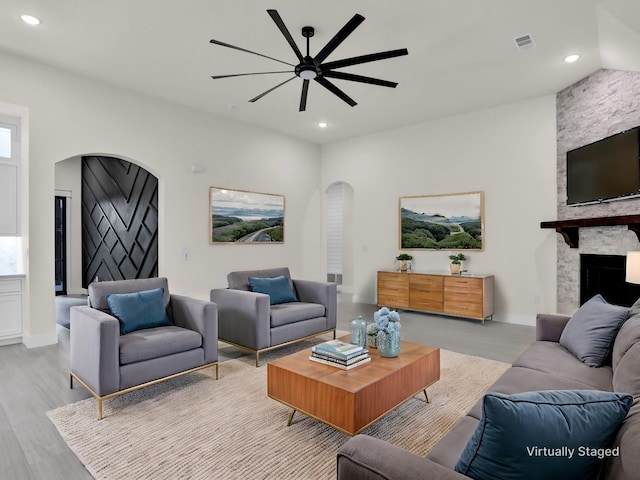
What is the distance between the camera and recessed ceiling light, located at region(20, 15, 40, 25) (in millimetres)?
3309

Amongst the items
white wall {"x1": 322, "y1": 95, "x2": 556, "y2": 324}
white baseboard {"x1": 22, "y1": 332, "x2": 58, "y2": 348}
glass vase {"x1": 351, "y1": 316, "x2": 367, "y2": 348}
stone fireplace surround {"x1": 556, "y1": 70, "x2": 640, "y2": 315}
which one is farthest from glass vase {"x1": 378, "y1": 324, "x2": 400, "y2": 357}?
white baseboard {"x1": 22, "y1": 332, "x2": 58, "y2": 348}

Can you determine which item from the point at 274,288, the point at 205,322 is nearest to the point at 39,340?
the point at 205,322

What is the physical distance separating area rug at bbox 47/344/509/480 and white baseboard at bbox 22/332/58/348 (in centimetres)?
196

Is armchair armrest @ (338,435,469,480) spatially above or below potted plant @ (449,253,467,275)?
below

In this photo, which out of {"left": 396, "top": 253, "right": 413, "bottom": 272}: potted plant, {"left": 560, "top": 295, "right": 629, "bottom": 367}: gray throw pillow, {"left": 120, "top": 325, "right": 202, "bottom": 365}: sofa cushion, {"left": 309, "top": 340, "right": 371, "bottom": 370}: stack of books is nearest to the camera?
{"left": 560, "top": 295, "right": 629, "bottom": 367}: gray throw pillow

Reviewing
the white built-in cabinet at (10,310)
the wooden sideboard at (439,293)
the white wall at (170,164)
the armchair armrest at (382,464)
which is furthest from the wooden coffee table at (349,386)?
the white built-in cabinet at (10,310)

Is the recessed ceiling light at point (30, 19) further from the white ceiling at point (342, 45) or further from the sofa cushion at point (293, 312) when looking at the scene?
the sofa cushion at point (293, 312)

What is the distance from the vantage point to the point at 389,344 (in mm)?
2682

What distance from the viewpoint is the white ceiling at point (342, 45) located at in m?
3.21

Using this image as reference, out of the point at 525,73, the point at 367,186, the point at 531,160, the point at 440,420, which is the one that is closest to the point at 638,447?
the point at 440,420

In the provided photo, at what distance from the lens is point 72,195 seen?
793 cm

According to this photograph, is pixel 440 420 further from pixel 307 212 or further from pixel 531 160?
pixel 307 212

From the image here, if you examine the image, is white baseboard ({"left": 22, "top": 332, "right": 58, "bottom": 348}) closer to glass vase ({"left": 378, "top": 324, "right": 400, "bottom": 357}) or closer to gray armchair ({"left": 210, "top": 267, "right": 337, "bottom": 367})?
gray armchair ({"left": 210, "top": 267, "right": 337, "bottom": 367})

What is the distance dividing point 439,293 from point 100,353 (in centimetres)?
456
